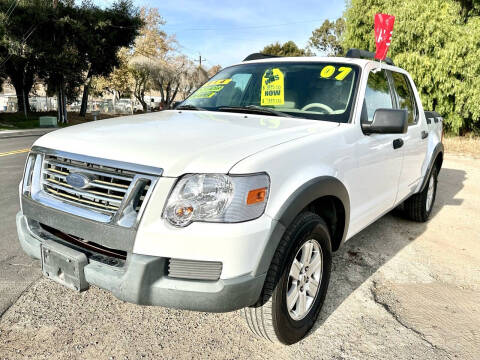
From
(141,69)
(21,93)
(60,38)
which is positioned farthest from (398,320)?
(141,69)

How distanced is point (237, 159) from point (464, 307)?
7.28ft

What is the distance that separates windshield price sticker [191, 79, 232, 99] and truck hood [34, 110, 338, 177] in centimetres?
81

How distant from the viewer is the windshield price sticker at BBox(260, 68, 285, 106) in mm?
3176

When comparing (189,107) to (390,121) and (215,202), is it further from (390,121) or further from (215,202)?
(215,202)

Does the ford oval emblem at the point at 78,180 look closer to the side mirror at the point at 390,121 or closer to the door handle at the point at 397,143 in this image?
the side mirror at the point at 390,121

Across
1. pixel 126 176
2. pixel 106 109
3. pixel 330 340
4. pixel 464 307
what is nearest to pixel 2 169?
pixel 126 176

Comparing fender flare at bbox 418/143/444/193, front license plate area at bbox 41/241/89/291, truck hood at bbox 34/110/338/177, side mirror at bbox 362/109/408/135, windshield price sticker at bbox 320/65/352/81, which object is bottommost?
front license plate area at bbox 41/241/89/291

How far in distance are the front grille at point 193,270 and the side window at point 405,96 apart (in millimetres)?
2867

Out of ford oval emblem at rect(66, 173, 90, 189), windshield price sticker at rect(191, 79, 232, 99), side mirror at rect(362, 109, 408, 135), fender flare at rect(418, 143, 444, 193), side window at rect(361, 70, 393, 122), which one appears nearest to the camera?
ford oval emblem at rect(66, 173, 90, 189)

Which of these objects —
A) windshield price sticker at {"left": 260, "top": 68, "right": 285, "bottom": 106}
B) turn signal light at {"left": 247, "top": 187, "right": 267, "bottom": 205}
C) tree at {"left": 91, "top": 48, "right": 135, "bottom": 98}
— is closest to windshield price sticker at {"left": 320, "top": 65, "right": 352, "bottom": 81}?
windshield price sticker at {"left": 260, "top": 68, "right": 285, "bottom": 106}

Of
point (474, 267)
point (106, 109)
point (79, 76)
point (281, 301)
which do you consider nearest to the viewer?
point (281, 301)

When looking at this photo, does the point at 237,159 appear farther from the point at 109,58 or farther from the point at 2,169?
the point at 109,58

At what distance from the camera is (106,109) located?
42.1 meters

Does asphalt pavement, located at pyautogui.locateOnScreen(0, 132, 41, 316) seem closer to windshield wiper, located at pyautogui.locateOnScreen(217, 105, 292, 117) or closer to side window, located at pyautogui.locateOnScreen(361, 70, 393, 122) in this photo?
windshield wiper, located at pyautogui.locateOnScreen(217, 105, 292, 117)
